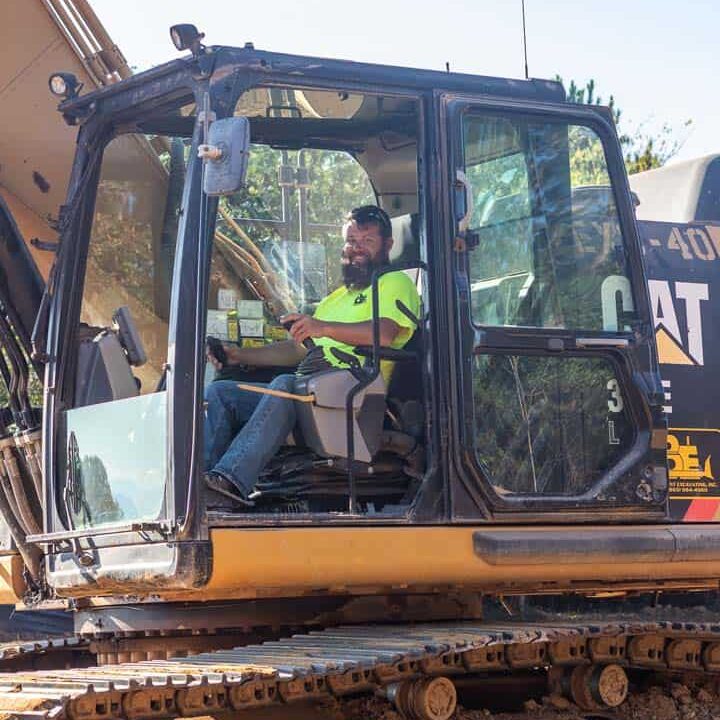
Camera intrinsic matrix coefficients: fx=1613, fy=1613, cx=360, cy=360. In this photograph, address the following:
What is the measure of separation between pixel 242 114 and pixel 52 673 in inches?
88.5

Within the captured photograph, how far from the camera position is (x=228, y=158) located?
227 inches

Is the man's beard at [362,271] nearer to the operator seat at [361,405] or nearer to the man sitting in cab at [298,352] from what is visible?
the man sitting in cab at [298,352]

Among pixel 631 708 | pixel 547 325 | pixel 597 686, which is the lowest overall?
pixel 631 708

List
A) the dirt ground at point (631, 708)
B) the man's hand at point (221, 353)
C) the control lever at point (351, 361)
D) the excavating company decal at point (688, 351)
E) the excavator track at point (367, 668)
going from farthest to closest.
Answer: the excavating company decal at point (688, 351)
the man's hand at point (221, 353)
the control lever at point (351, 361)
the dirt ground at point (631, 708)
the excavator track at point (367, 668)

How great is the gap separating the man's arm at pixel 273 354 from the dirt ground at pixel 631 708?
1.54 m

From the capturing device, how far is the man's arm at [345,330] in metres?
6.44

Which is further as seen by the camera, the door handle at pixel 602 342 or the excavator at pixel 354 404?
the door handle at pixel 602 342

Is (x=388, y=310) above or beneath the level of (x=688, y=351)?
above

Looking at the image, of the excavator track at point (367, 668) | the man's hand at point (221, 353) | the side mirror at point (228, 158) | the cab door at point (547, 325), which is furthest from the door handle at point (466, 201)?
the excavator track at point (367, 668)

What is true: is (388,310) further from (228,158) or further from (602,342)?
(228,158)

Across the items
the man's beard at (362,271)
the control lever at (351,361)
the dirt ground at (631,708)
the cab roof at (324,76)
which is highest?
the cab roof at (324,76)

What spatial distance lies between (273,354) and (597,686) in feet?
6.45

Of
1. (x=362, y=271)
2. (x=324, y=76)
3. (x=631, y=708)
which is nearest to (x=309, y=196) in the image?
(x=362, y=271)

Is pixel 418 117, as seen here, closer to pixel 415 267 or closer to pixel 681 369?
pixel 415 267
